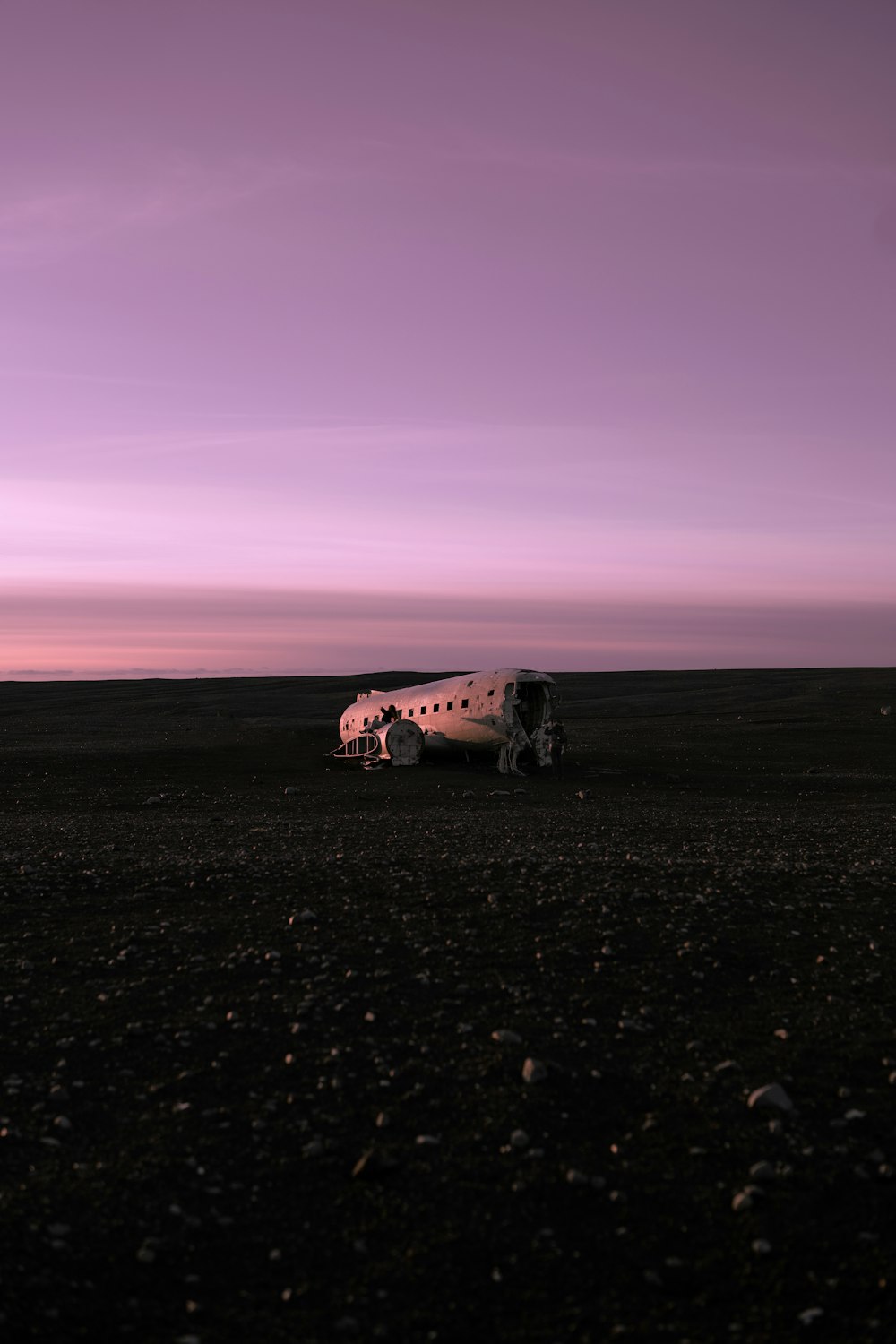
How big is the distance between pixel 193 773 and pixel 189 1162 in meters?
32.7

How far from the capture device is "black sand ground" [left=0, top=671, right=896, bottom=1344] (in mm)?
6078

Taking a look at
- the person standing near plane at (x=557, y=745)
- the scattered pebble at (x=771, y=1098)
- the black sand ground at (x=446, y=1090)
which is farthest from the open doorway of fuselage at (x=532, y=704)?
the scattered pebble at (x=771, y=1098)

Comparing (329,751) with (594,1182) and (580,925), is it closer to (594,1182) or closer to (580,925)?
(580,925)

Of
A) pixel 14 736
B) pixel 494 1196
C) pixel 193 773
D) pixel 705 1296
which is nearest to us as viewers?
pixel 705 1296

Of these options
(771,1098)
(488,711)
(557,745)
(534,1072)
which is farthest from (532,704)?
(771,1098)

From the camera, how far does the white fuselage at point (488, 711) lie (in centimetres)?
4172

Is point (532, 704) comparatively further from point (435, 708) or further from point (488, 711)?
point (435, 708)

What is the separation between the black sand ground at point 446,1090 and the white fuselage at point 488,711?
67.2 feet

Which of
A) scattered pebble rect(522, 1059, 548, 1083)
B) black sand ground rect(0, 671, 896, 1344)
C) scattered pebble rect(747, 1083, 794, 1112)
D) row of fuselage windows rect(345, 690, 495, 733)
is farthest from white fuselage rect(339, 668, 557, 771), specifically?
scattered pebble rect(747, 1083, 794, 1112)

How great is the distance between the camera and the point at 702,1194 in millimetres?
7023

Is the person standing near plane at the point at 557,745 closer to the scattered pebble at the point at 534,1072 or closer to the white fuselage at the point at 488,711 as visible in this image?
the white fuselage at the point at 488,711

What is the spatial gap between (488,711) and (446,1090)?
111ft

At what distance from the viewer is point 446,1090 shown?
28.4 feet

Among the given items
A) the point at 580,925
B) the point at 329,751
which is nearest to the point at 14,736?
the point at 329,751
